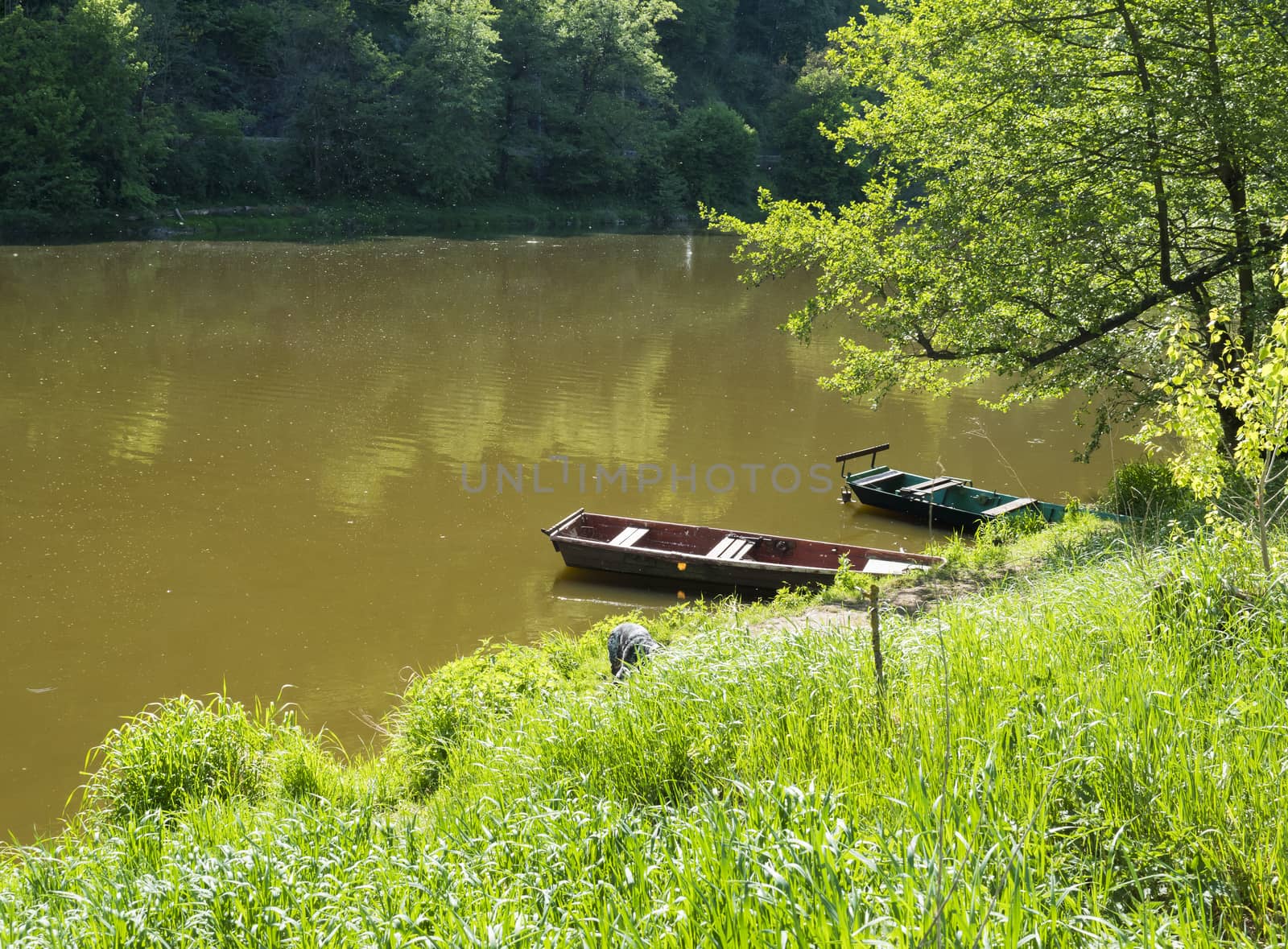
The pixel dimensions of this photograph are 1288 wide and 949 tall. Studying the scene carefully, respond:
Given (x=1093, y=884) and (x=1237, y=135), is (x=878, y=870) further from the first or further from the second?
(x=1237, y=135)

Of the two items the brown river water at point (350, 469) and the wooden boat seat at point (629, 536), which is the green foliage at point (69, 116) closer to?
the brown river water at point (350, 469)

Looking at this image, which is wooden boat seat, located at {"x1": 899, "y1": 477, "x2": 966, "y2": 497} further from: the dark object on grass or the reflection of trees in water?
the reflection of trees in water

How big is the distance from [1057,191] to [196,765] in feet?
28.3

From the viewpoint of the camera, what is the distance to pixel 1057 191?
10.4 m

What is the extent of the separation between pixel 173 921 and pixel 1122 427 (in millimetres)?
19730

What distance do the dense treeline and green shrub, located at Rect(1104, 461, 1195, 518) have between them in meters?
31.5

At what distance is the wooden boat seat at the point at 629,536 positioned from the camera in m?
12.6

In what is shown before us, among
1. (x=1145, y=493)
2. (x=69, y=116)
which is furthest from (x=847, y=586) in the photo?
(x=69, y=116)

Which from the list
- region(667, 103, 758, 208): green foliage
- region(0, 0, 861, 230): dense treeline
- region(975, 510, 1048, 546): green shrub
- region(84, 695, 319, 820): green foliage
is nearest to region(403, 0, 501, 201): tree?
region(0, 0, 861, 230): dense treeline

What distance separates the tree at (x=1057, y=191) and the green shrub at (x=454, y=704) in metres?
5.85

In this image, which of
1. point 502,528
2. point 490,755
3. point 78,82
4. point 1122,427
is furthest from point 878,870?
point 78,82

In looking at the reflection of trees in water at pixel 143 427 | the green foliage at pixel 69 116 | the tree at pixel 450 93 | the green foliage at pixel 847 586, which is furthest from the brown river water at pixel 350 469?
the tree at pixel 450 93

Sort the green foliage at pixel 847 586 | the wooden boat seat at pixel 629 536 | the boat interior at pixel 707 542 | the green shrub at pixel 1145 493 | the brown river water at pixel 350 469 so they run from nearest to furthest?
the green foliage at pixel 847 586 → the brown river water at pixel 350 469 → the green shrub at pixel 1145 493 → the boat interior at pixel 707 542 → the wooden boat seat at pixel 629 536

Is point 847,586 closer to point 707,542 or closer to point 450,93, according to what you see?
point 707,542
